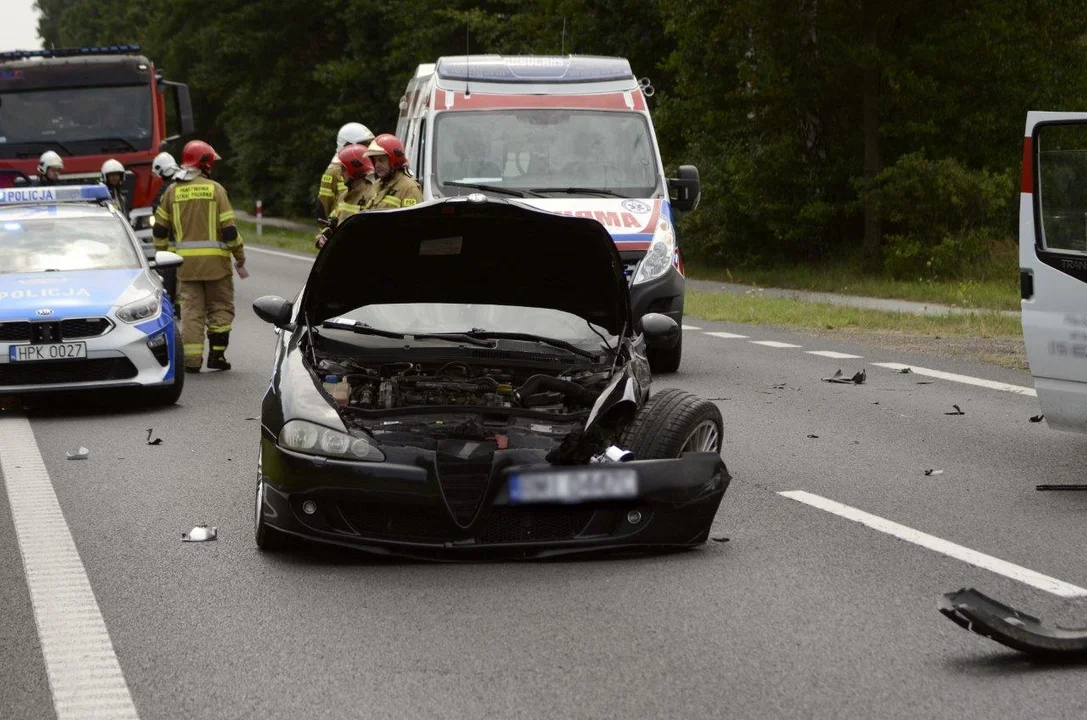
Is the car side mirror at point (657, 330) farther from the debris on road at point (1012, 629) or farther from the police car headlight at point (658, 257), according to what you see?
the police car headlight at point (658, 257)

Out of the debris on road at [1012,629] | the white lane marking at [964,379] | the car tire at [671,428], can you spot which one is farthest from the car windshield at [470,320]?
the white lane marking at [964,379]

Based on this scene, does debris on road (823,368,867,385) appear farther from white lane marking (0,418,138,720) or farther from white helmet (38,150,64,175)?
white helmet (38,150,64,175)

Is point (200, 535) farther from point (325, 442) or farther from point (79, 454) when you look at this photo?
point (79, 454)

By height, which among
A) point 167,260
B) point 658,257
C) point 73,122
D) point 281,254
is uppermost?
point 73,122

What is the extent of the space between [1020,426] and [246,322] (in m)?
11.4

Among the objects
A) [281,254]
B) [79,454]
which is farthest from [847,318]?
[281,254]

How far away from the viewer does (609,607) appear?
629cm

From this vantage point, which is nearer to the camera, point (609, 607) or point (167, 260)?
point (609, 607)

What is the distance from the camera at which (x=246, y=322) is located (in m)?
20.7

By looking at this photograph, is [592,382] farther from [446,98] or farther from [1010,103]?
[1010,103]

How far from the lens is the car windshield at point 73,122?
24812mm

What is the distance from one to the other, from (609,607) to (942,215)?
21.1 m

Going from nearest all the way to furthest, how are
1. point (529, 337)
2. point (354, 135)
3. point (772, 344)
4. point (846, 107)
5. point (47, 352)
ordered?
point (529, 337) < point (47, 352) < point (354, 135) < point (772, 344) < point (846, 107)

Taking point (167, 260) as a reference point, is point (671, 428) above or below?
below
